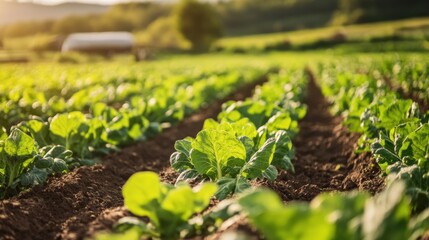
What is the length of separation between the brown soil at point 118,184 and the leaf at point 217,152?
30 centimetres

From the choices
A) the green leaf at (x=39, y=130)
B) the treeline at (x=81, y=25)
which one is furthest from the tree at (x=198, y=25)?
the green leaf at (x=39, y=130)

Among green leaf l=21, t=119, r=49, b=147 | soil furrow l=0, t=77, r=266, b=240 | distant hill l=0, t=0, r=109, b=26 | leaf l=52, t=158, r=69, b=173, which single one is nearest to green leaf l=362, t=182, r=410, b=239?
soil furrow l=0, t=77, r=266, b=240

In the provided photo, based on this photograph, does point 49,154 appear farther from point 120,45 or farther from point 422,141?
point 120,45

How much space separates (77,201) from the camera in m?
3.98

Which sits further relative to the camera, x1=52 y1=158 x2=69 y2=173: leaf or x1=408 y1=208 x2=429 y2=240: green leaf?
x1=52 y1=158 x2=69 y2=173: leaf

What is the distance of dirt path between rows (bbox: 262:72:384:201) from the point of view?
3877 mm

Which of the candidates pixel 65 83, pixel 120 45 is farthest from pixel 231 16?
pixel 65 83

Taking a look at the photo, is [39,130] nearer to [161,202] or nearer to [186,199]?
[161,202]

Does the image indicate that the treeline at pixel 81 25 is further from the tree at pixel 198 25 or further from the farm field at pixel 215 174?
the farm field at pixel 215 174

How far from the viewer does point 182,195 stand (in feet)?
8.16

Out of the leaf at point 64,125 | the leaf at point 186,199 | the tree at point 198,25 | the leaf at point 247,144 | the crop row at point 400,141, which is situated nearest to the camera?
the leaf at point 186,199

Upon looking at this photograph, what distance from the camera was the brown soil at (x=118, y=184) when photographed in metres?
3.27

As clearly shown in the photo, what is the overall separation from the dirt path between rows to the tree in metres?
49.8

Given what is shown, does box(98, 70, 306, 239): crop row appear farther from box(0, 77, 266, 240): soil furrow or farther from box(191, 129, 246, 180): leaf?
box(0, 77, 266, 240): soil furrow
